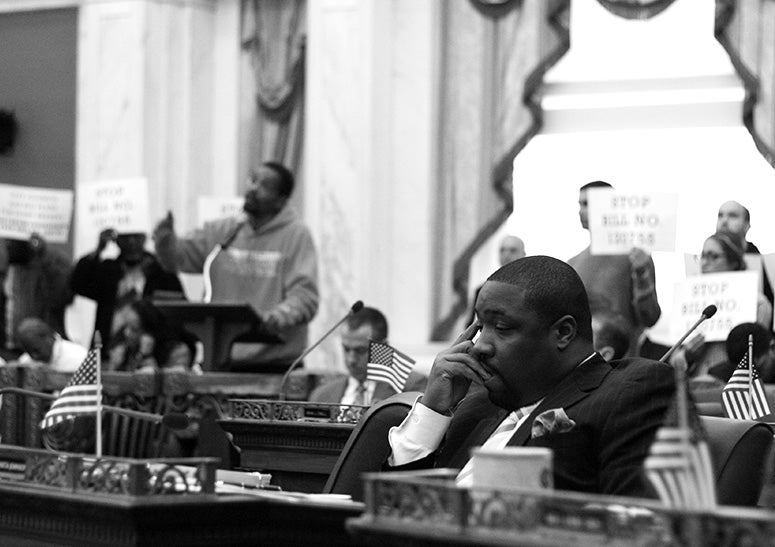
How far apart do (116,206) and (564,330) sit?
667 cm

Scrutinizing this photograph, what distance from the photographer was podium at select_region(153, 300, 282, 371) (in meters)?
7.63

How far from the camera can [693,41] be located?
10117mm

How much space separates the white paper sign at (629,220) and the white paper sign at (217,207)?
3026 mm

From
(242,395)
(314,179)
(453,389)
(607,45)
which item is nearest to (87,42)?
(314,179)

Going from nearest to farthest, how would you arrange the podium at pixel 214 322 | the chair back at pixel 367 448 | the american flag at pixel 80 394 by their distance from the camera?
the chair back at pixel 367 448, the american flag at pixel 80 394, the podium at pixel 214 322

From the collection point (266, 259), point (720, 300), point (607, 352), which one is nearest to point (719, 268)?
point (720, 300)

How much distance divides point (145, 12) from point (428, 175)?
2.46 m

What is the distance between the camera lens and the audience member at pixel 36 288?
10.4m

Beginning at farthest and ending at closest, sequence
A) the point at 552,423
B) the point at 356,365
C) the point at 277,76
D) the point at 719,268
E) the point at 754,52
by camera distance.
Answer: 1. the point at 277,76
2. the point at 754,52
3. the point at 356,365
4. the point at 719,268
5. the point at 552,423

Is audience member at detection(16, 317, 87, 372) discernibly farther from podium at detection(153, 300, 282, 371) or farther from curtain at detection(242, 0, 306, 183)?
curtain at detection(242, 0, 306, 183)

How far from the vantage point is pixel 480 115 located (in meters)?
10.6

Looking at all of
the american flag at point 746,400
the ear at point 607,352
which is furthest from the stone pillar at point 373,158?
the american flag at point 746,400

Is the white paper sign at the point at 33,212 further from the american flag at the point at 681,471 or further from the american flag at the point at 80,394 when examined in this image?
the american flag at the point at 681,471

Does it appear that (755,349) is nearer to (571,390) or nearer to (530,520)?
(571,390)
